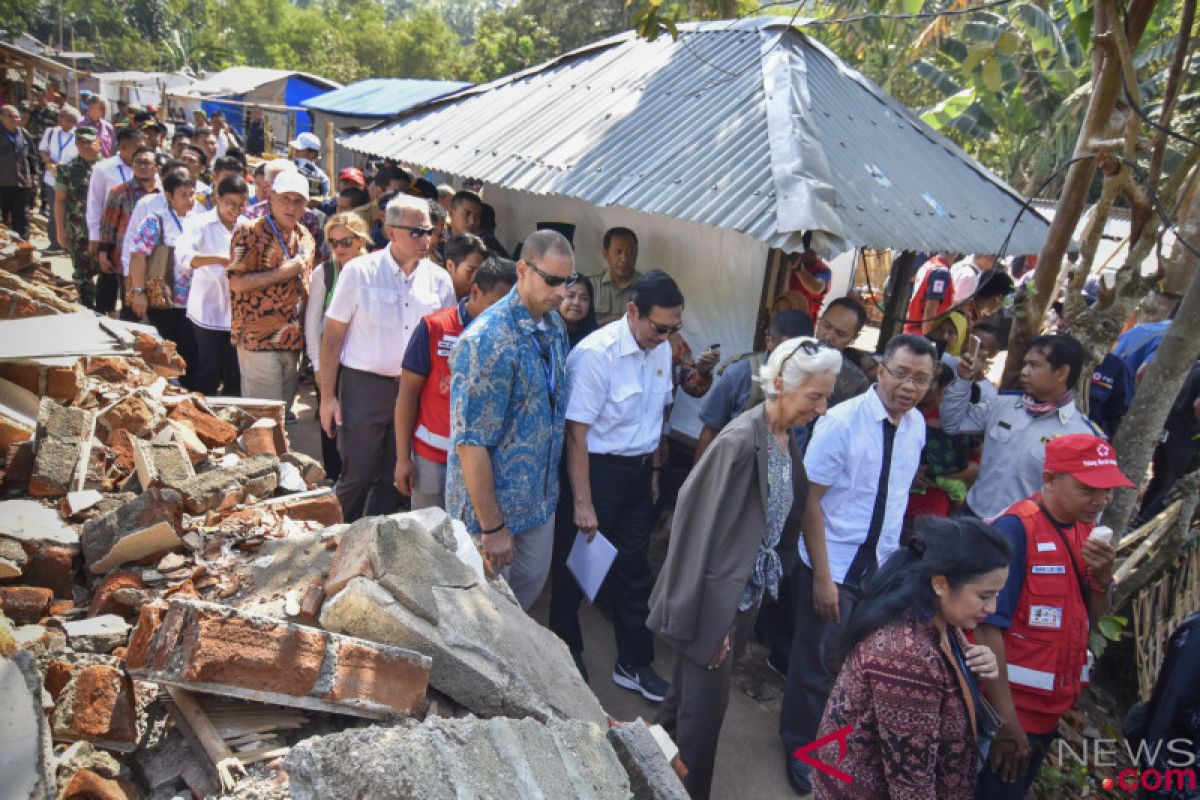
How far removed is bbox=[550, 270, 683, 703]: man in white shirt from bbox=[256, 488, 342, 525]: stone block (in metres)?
1.14

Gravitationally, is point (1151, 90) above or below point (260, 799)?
above

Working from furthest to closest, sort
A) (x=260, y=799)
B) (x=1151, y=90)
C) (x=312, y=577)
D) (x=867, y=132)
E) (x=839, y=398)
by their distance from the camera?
(x=1151, y=90), (x=867, y=132), (x=839, y=398), (x=312, y=577), (x=260, y=799)

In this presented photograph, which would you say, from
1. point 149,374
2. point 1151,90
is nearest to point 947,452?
point 149,374

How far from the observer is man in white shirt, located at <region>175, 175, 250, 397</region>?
5.55m

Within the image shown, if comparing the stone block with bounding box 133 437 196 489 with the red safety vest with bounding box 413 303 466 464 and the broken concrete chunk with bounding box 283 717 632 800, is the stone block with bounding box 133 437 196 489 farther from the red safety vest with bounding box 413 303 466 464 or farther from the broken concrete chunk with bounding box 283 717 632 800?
the broken concrete chunk with bounding box 283 717 632 800

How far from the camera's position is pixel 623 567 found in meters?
4.17

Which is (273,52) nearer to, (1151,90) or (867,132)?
(1151,90)

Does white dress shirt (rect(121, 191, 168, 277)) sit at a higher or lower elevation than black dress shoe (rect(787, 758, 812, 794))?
higher

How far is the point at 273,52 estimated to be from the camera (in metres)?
49.2

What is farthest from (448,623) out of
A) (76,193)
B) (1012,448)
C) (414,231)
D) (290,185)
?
(76,193)

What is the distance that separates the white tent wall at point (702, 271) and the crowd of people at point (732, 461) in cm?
31

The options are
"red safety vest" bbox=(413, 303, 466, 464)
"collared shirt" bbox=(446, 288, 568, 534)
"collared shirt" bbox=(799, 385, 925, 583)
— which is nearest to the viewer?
"collared shirt" bbox=(446, 288, 568, 534)

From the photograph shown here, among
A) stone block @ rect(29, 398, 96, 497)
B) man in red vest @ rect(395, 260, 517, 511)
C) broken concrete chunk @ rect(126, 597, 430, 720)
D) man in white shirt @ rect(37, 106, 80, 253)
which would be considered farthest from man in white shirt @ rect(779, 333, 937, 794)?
man in white shirt @ rect(37, 106, 80, 253)

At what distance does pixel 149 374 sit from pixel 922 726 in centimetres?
471
